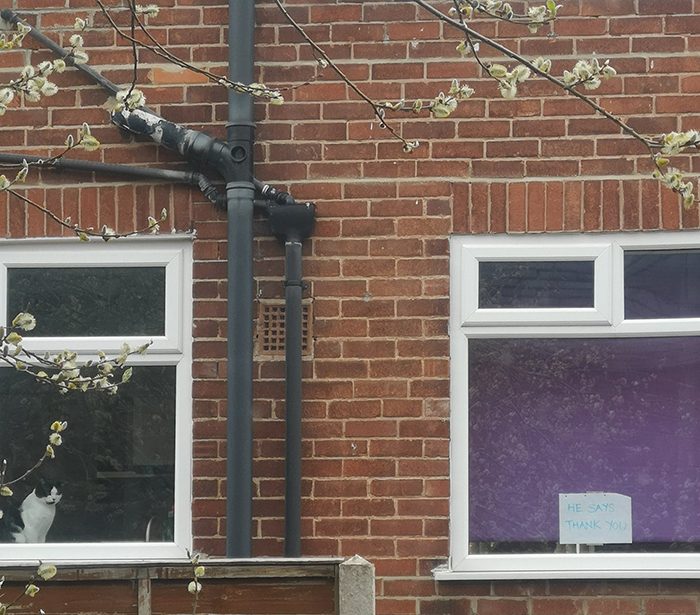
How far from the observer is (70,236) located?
15.8 feet

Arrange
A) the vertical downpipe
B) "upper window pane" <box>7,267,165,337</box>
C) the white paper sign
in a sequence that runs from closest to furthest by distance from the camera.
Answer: the vertical downpipe < the white paper sign < "upper window pane" <box>7,267,165,337</box>

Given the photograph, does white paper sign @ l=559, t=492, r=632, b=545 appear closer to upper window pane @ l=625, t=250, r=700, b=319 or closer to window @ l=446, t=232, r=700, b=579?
window @ l=446, t=232, r=700, b=579

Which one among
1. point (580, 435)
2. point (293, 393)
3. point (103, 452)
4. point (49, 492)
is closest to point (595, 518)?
point (580, 435)

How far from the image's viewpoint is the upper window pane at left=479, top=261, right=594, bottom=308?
15.7ft

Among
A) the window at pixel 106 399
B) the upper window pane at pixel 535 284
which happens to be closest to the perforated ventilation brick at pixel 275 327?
the window at pixel 106 399

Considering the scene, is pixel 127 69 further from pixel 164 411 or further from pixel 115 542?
pixel 115 542

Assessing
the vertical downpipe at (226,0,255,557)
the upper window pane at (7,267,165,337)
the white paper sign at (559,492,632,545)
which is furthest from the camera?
the upper window pane at (7,267,165,337)

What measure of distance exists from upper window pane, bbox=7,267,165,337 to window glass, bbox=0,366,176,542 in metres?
0.21

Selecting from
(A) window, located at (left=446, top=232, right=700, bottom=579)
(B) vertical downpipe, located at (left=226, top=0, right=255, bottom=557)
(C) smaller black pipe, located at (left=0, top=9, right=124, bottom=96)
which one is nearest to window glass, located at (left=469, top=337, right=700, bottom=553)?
(A) window, located at (left=446, top=232, right=700, bottom=579)

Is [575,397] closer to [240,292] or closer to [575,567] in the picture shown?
[575,567]

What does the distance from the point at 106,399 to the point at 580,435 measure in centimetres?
203

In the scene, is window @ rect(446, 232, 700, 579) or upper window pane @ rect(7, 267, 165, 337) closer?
window @ rect(446, 232, 700, 579)

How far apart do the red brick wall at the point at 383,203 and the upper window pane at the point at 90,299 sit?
0.21 m

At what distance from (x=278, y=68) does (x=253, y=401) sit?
1.42 meters
